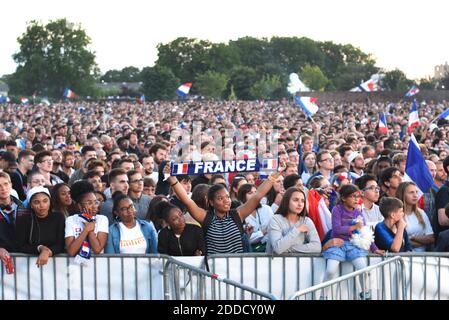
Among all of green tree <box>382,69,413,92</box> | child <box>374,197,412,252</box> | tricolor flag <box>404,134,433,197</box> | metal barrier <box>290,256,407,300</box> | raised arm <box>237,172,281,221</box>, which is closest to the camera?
metal barrier <box>290,256,407,300</box>

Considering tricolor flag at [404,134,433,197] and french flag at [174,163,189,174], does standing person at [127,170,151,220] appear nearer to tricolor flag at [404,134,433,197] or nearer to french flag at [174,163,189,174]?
french flag at [174,163,189,174]

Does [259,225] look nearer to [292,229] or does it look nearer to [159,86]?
[292,229]

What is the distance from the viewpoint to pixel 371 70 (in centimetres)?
12338

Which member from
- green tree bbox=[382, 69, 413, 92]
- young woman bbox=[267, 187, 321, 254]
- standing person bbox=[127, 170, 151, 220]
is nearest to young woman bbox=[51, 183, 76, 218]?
standing person bbox=[127, 170, 151, 220]

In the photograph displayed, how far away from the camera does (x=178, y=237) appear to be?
7.55 m

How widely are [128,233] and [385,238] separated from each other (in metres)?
2.16

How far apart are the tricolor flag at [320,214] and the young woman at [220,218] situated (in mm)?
600

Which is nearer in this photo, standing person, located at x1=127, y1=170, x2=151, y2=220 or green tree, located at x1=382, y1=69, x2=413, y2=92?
standing person, located at x1=127, y1=170, x2=151, y2=220

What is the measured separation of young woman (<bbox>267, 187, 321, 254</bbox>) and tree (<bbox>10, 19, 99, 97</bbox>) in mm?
118023

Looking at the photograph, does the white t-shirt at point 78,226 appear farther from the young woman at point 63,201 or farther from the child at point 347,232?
the child at point 347,232

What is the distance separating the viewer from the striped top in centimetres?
766

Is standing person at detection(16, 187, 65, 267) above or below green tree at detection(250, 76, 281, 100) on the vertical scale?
below
